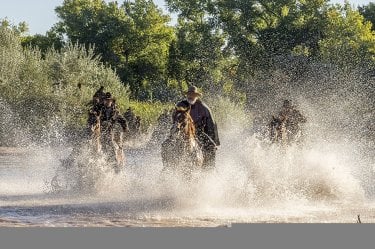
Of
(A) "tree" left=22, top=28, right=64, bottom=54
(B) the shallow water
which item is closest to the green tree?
(A) "tree" left=22, top=28, right=64, bottom=54

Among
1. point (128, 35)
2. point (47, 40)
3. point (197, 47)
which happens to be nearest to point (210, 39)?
point (197, 47)

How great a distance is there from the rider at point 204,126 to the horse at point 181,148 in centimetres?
71

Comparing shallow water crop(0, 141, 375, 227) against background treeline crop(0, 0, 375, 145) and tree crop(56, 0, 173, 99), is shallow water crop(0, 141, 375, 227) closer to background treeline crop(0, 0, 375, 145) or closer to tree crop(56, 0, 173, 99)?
background treeline crop(0, 0, 375, 145)

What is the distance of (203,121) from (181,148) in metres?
1.29

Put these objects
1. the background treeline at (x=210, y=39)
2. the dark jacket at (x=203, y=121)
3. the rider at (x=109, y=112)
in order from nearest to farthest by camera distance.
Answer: the dark jacket at (x=203, y=121)
the rider at (x=109, y=112)
the background treeline at (x=210, y=39)

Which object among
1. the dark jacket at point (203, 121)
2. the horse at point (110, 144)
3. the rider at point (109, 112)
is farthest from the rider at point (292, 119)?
the horse at point (110, 144)

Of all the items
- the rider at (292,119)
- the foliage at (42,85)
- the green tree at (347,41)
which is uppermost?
the green tree at (347,41)

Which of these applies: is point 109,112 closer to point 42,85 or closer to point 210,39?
point 42,85

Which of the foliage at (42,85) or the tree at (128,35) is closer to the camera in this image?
the foliage at (42,85)

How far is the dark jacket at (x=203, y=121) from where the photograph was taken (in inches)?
602

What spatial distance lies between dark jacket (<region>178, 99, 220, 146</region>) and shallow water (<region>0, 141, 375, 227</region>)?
30.4 inches

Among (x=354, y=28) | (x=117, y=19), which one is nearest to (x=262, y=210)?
(x=354, y=28)

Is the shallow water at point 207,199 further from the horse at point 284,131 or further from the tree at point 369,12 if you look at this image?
the tree at point 369,12

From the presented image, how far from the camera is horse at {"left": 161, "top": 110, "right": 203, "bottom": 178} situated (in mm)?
14211
